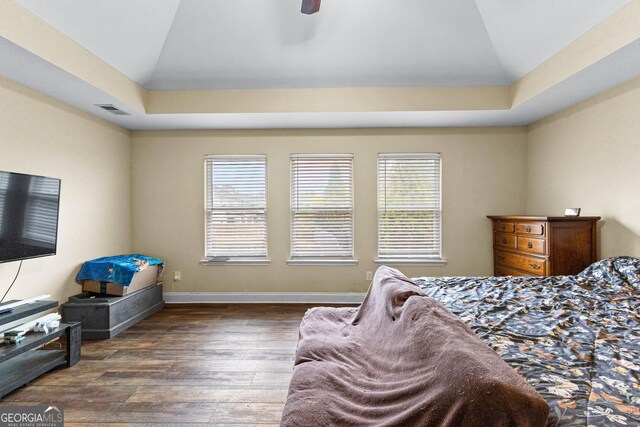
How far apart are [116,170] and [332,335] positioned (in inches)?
152

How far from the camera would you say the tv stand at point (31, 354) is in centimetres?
230

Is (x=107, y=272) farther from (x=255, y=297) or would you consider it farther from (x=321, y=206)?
(x=321, y=206)

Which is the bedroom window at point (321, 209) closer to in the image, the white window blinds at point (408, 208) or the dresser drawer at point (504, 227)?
the white window blinds at point (408, 208)

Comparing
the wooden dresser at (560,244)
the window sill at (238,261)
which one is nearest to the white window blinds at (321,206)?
the window sill at (238,261)

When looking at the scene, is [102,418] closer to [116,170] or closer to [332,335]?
[332,335]

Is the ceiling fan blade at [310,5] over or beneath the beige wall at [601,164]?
over

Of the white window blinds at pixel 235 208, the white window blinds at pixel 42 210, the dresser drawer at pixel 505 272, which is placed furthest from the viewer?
the white window blinds at pixel 235 208

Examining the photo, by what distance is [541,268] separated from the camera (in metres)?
3.37

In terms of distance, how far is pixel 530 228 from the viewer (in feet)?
11.6

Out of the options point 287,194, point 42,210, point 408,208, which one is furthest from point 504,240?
point 42,210

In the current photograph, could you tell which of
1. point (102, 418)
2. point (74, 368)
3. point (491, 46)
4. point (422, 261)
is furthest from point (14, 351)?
point (491, 46)

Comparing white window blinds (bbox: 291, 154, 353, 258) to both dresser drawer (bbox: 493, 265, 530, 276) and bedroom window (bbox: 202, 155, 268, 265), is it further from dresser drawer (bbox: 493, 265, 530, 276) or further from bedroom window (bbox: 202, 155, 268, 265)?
dresser drawer (bbox: 493, 265, 530, 276)

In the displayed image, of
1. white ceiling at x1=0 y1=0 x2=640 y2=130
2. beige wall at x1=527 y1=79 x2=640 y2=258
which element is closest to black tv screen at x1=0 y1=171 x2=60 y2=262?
white ceiling at x1=0 y1=0 x2=640 y2=130

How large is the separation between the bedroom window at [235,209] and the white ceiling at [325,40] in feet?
3.79
